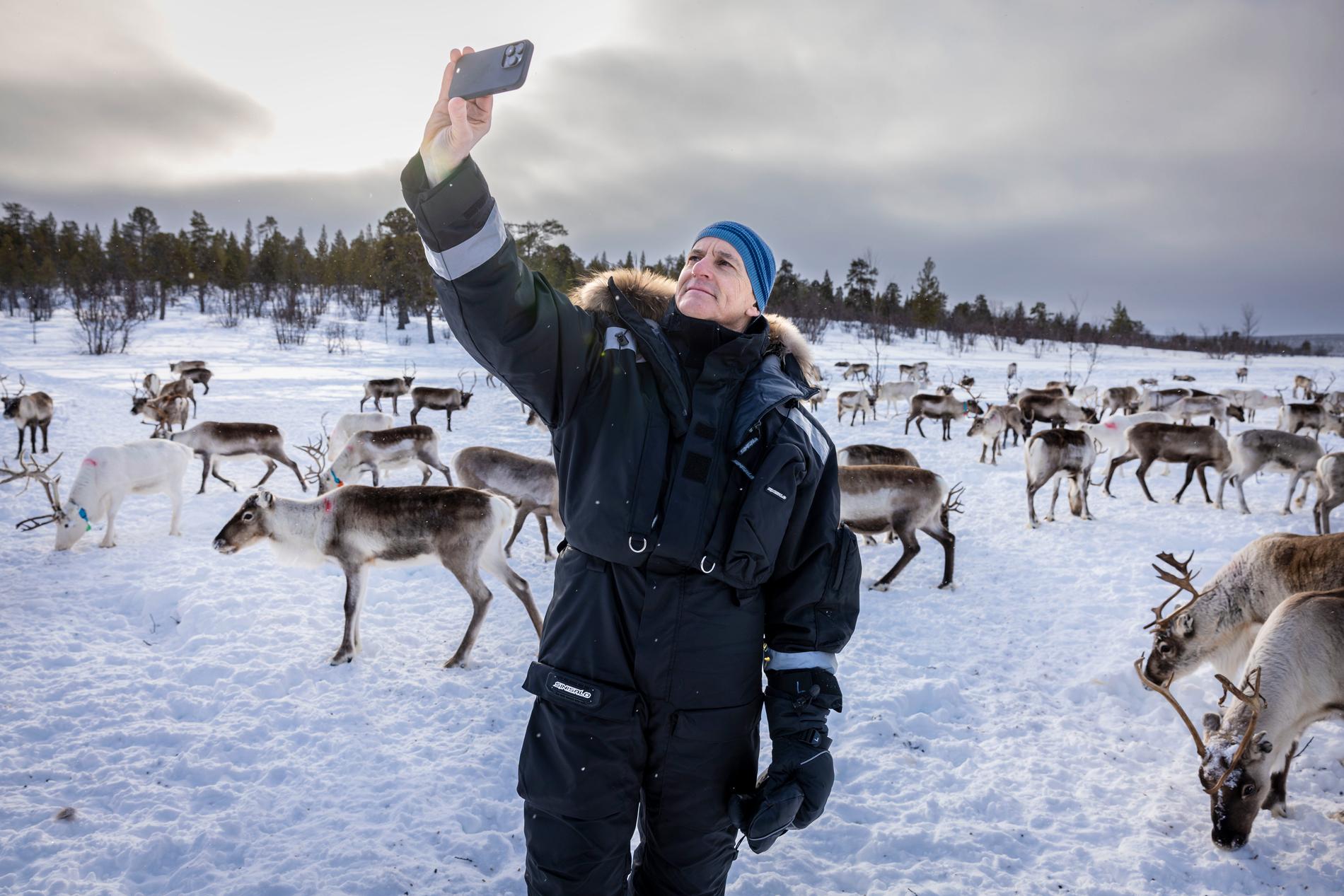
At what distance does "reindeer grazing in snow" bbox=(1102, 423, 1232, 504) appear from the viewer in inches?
412

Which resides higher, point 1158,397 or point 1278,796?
point 1158,397

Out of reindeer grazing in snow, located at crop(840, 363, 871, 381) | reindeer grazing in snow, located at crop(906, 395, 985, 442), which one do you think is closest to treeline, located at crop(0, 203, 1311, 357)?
reindeer grazing in snow, located at crop(840, 363, 871, 381)

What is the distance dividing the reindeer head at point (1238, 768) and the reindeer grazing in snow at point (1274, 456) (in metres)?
9.54

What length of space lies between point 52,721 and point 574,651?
178 inches

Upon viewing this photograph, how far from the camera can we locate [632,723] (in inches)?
66.6

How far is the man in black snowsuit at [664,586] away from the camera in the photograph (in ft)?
5.47

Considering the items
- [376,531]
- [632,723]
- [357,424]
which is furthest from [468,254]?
[357,424]

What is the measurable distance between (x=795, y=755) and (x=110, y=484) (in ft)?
31.6

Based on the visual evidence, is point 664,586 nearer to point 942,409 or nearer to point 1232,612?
point 1232,612

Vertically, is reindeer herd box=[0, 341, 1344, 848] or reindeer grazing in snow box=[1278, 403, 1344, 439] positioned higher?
reindeer grazing in snow box=[1278, 403, 1344, 439]

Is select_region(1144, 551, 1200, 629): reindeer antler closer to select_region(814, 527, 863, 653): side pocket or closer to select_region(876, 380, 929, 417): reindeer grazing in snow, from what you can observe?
select_region(814, 527, 863, 653): side pocket

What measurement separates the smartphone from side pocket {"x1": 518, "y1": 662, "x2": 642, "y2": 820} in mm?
1497

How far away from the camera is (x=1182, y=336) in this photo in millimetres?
69375

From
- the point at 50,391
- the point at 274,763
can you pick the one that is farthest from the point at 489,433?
the point at 50,391
